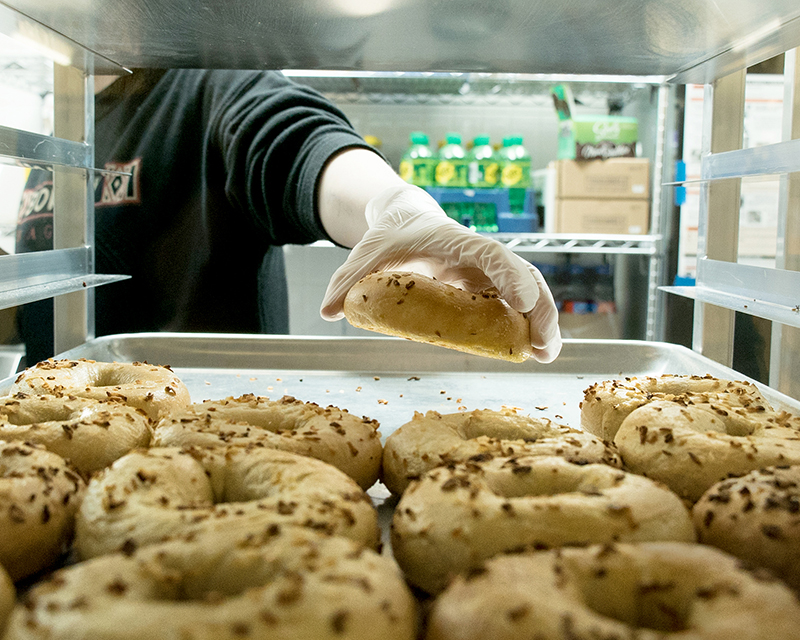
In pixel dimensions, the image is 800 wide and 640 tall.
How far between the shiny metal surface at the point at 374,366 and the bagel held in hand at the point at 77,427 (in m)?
0.62

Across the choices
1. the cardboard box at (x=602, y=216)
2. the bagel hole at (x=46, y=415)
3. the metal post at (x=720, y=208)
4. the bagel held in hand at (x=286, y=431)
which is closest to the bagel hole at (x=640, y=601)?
the bagel held in hand at (x=286, y=431)

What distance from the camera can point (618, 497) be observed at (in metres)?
0.88

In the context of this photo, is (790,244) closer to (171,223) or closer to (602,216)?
(602,216)

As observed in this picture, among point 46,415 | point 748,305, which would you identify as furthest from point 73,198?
point 748,305

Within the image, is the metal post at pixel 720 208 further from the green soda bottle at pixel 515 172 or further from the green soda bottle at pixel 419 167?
the green soda bottle at pixel 419 167

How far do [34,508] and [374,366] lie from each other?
142 cm

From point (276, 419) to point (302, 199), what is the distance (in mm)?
1214

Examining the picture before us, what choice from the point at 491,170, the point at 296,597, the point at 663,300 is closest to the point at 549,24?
the point at 296,597

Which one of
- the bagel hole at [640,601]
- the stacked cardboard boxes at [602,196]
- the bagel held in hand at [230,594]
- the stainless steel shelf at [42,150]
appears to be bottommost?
the bagel hole at [640,601]

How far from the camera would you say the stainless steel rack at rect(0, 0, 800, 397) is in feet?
4.50

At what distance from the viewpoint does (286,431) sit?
124cm

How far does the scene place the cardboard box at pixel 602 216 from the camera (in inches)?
158

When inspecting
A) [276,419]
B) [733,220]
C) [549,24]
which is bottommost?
[276,419]

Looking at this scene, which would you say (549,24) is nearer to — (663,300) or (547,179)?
(547,179)
